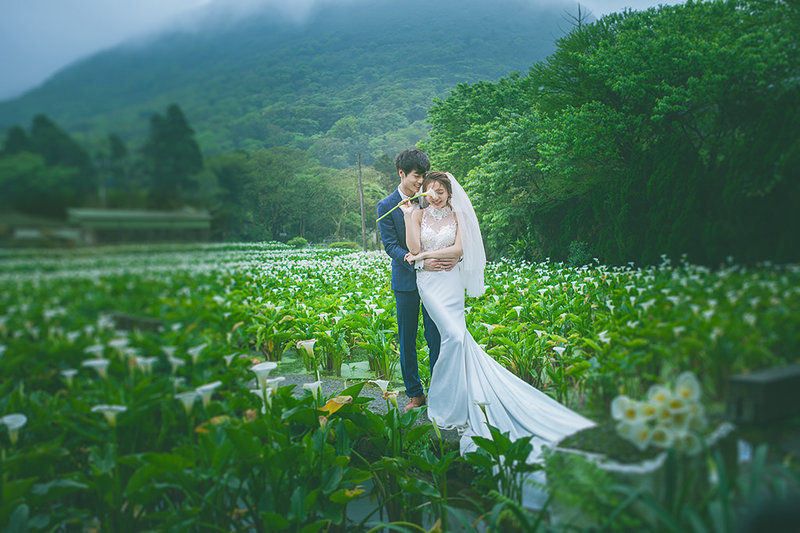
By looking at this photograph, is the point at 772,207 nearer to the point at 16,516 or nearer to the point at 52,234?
the point at 52,234

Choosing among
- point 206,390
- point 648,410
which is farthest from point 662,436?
point 206,390

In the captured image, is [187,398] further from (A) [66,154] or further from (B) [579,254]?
(B) [579,254]

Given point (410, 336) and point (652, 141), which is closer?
point (652, 141)

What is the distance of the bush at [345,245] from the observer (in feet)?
13.6

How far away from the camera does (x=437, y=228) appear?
10.0 feet

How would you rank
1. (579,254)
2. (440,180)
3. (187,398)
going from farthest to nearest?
(440,180), (579,254), (187,398)

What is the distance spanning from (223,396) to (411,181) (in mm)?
1803

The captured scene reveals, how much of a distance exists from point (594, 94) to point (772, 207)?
199cm

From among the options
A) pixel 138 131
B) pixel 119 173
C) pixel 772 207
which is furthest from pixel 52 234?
pixel 772 207

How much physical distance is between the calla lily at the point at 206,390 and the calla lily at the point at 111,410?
0.81 ft

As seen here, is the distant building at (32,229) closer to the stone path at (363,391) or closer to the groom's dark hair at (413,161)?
the stone path at (363,391)

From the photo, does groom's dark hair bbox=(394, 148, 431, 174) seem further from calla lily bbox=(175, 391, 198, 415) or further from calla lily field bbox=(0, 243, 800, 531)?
calla lily bbox=(175, 391, 198, 415)

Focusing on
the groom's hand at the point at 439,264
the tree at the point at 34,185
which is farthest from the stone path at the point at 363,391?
the tree at the point at 34,185

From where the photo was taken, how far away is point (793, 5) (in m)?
1.39
